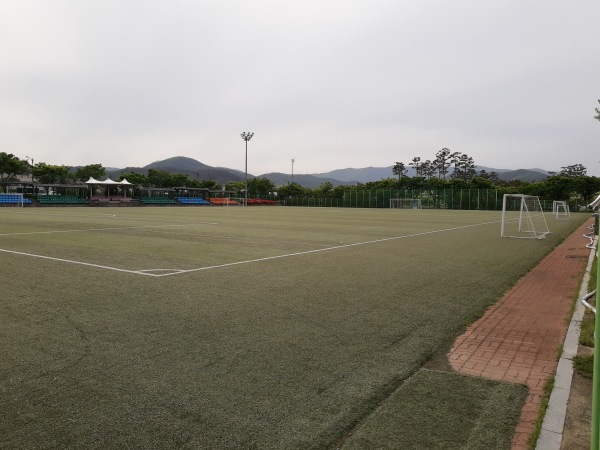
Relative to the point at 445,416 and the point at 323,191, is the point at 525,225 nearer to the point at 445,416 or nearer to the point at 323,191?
the point at 445,416

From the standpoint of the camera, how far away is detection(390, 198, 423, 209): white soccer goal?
73.4 m

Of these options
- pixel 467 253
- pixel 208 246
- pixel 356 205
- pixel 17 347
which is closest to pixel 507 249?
pixel 467 253

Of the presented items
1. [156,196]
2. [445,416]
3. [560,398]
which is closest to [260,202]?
[156,196]

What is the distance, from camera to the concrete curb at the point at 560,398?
2.90m

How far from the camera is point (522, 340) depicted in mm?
5074

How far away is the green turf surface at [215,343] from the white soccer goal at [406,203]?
213 feet

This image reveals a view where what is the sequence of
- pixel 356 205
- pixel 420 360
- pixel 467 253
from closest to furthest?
pixel 420 360
pixel 467 253
pixel 356 205

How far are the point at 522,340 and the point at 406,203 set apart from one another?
72165 mm

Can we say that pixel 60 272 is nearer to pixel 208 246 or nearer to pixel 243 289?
pixel 243 289

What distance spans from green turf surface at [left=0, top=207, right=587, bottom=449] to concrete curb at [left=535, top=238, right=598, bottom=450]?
970 mm

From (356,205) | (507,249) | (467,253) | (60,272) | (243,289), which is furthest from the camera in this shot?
(356,205)

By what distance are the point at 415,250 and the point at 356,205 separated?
68231mm

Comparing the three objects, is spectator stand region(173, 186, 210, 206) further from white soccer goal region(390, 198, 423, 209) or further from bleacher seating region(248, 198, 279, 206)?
white soccer goal region(390, 198, 423, 209)

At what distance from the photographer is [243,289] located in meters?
7.42
